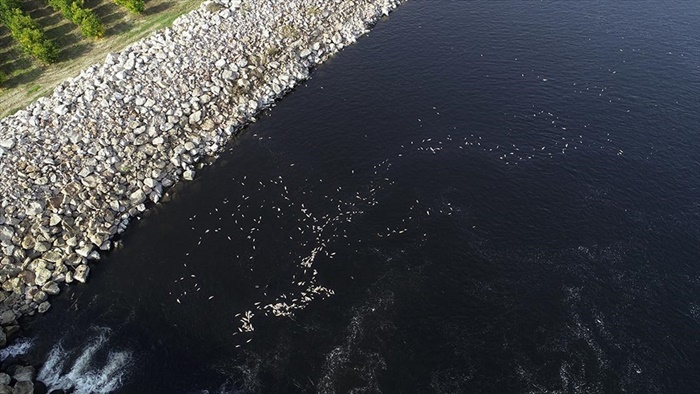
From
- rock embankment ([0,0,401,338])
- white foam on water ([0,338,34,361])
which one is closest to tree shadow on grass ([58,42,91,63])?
rock embankment ([0,0,401,338])

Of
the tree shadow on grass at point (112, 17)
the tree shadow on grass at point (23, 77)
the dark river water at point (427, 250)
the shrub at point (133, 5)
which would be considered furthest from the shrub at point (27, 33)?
the dark river water at point (427, 250)

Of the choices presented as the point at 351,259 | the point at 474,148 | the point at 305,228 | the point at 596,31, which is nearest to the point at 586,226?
the point at 474,148

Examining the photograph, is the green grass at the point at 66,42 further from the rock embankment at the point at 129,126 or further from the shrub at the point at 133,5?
the rock embankment at the point at 129,126

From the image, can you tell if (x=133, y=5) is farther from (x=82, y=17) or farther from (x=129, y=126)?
(x=129, y=126)

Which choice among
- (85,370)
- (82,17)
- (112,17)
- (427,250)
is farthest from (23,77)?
(427,250)

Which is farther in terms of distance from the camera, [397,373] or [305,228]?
[305,228]

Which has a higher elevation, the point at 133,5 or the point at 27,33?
the point at 27,33

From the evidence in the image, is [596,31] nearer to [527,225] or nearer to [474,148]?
[474,148]

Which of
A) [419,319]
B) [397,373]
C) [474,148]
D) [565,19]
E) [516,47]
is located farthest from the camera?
[565,19]
